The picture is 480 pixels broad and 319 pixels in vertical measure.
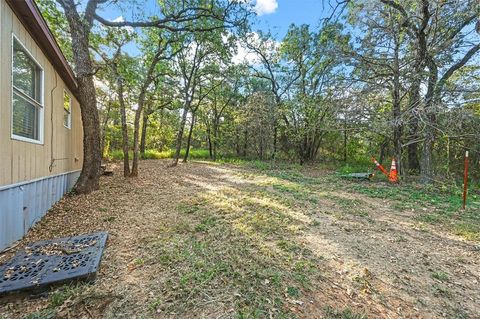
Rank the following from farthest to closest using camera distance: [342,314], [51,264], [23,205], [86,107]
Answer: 1. [86,107]
2. [23,205]
3. [51,264]
4. [342,314]

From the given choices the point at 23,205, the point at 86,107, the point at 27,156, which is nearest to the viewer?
the point at 23,205

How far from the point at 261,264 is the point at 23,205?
3408 mm

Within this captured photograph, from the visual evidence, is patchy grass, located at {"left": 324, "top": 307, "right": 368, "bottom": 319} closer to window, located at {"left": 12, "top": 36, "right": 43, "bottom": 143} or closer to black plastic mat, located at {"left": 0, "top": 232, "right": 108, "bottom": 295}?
black plastic mat, located at {"left": 0, "top": 232, "right": 108, "bottom": 295}

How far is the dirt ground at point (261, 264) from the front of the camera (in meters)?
1.86

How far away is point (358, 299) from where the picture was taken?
1.96 m

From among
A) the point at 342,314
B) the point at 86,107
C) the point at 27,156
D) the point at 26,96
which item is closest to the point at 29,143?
the point at 27,156

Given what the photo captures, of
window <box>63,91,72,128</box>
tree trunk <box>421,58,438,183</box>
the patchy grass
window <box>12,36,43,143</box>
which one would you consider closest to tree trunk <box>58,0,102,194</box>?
window <box>63,91,72,128</box>

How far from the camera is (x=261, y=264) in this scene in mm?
2436

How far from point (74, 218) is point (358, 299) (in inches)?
171

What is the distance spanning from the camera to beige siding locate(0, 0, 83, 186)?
273 centimetres

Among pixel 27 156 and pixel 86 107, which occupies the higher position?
pixel 86 107

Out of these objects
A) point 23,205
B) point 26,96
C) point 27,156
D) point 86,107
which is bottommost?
point 23,205

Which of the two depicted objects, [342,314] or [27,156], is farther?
[27,156]

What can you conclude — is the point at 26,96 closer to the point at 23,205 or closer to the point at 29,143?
the point at 29,143
